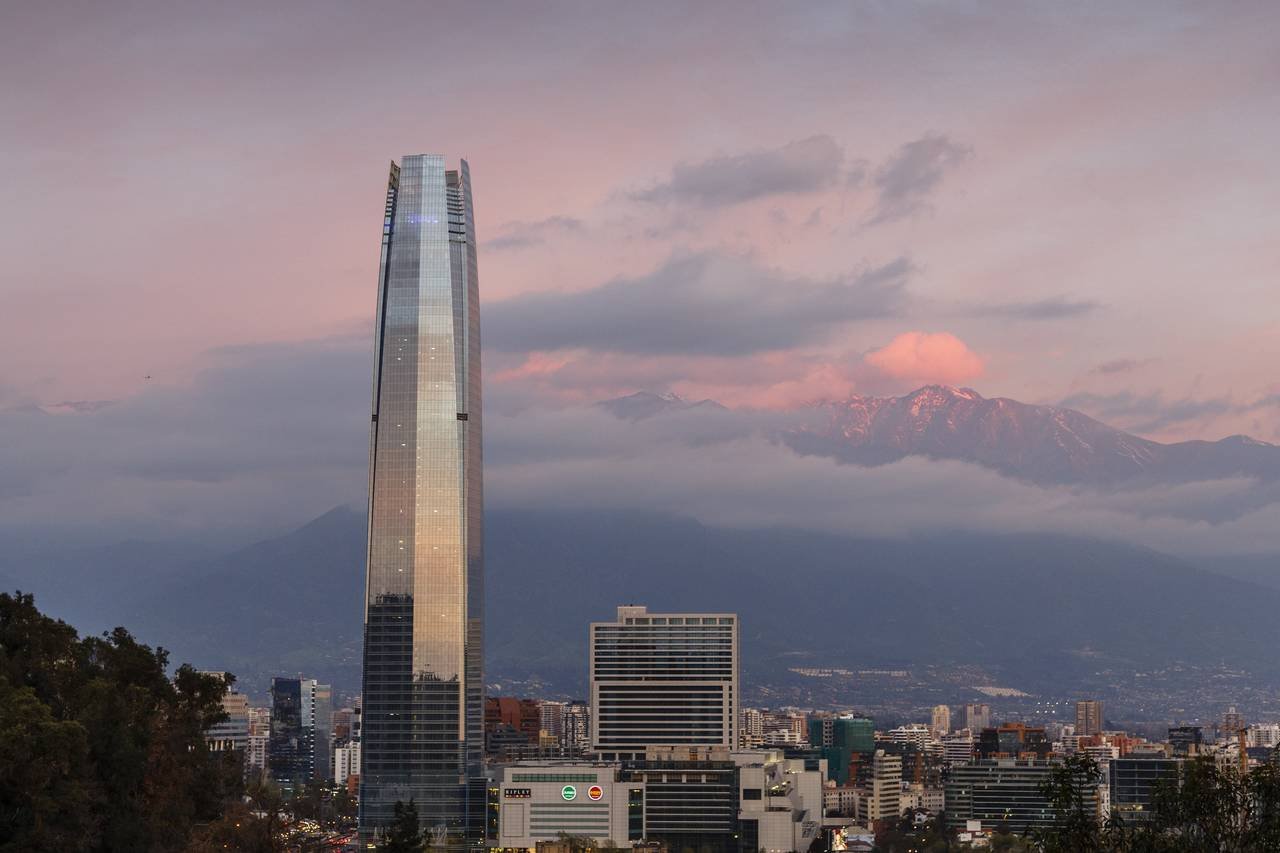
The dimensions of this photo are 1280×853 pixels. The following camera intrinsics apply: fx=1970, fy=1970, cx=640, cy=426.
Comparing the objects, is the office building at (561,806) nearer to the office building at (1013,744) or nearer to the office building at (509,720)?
the office building at (1013,744)

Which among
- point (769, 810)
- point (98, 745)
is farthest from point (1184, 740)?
point (98, 745)

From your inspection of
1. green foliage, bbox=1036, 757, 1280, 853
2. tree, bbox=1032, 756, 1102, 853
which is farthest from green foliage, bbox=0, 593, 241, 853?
green foliage, bbox=1036, 757, 1280, 853

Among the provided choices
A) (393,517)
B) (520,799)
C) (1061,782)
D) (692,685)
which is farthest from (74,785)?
(692,685)

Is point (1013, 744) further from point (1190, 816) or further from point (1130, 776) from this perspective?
point (1190, 816)

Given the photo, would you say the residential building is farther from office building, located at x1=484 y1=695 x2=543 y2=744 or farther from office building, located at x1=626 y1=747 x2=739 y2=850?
office building, located at x1=484 y1=695 x2=543 y2=744

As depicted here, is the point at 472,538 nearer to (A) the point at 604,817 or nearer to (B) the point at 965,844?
(A) the point at 604,817
